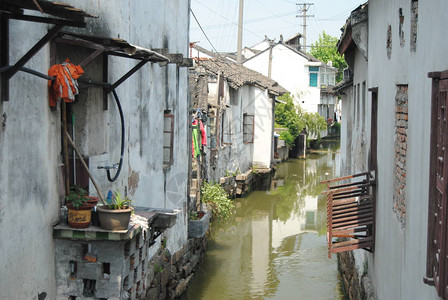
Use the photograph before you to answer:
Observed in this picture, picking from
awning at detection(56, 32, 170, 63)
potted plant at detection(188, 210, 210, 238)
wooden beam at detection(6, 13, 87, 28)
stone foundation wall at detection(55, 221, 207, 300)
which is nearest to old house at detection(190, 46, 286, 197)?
potted plant at detection(188, 210, 210, 238)

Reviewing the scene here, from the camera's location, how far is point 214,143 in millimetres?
19625

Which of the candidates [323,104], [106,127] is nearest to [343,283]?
[106,127]

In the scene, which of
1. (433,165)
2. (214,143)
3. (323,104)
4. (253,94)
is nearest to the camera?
(433,165)

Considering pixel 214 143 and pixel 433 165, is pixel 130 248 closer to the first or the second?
pixel 433 165

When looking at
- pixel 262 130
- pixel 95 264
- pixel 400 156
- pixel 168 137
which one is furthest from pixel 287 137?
pixel 95 264

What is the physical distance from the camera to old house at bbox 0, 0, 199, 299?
5121 millimetres

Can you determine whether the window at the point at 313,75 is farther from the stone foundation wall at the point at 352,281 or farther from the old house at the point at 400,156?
the old house at the point at 400,156

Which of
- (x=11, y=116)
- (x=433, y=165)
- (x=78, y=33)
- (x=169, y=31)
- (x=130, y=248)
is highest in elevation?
(x=169, y=31)

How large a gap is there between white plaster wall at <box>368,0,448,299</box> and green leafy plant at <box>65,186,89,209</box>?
3.35 metres

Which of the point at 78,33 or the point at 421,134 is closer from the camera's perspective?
the point at 421,134

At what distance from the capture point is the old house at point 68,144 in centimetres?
512

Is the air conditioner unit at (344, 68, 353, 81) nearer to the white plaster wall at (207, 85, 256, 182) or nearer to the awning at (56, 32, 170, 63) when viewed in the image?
the white plaster wall at (207, 85, 256, 182)

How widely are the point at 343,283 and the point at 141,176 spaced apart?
238 inches

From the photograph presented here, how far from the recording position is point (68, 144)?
21.2 ft
